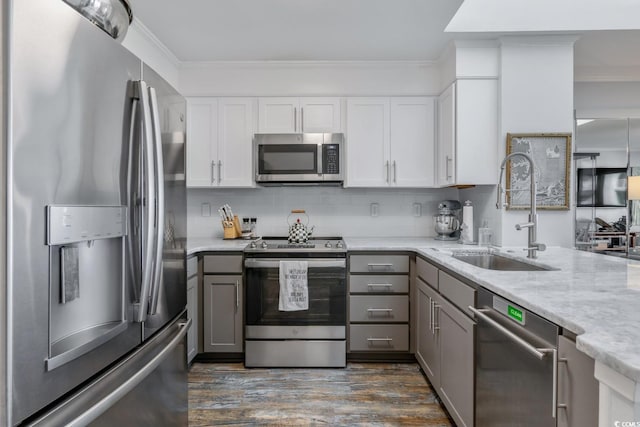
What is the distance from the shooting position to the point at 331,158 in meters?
2.99

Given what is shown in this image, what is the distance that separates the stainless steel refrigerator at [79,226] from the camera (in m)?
0.72

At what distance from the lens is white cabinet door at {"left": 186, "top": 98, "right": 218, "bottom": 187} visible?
3.14 m

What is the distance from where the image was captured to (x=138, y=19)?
7.99 ft

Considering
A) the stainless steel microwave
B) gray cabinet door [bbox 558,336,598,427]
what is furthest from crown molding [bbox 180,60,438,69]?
gray cabinet door [bbox 558,336,598,427]

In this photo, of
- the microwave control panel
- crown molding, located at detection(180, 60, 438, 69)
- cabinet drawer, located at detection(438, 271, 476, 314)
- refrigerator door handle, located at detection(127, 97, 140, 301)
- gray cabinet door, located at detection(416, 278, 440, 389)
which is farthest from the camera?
crown molding, located at detection(180, 60, 438, 69)

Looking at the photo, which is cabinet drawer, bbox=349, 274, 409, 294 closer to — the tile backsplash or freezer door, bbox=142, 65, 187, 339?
the tile backsplash

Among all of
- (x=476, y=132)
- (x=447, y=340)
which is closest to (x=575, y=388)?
(x=447, y=340)

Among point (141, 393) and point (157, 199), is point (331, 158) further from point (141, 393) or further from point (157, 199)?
point (141, 393)

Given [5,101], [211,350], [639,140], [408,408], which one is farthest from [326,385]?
[639,140]

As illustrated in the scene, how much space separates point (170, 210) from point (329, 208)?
216 cm

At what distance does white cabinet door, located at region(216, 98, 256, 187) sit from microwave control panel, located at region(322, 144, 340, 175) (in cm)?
63

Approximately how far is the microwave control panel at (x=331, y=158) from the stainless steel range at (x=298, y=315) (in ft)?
2.27

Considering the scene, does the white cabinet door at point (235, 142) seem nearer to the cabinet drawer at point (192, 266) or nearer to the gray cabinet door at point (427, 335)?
the cabinet drawer at point (192, 266)

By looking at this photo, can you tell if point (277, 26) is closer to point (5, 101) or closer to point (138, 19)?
point (138, 19)
